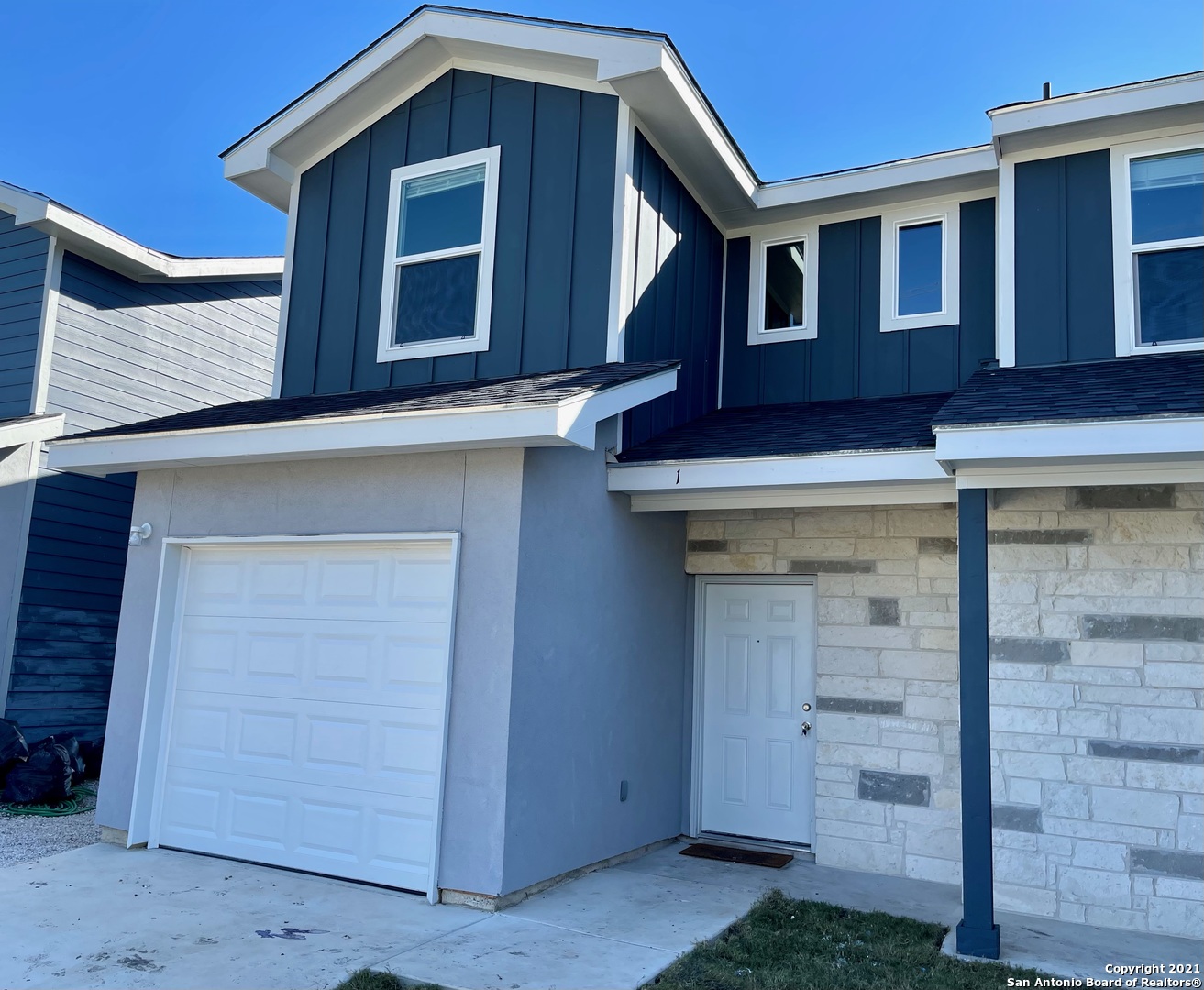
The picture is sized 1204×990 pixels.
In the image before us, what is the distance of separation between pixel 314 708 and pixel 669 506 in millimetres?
2818

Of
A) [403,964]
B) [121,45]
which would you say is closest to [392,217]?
[403,964]

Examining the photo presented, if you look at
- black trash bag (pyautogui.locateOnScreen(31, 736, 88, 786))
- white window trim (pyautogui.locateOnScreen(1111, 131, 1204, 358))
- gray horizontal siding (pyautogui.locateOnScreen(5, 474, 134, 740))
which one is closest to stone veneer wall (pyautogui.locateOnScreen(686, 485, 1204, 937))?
white window trim (pyautogui.locateOnScreen(1111, 131, 1204, 358))

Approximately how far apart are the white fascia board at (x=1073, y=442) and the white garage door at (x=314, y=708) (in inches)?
123

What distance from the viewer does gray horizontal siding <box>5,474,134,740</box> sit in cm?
960

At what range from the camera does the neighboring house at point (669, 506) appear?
5.77 metres

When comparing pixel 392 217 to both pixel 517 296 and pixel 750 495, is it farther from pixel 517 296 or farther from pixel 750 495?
pixel 750 495

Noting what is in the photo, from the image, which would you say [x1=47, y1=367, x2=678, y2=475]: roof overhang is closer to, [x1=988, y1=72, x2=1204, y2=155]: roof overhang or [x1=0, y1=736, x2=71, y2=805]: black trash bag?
[x1=0, y1=736, x2=71, y2=805]: black trash bag

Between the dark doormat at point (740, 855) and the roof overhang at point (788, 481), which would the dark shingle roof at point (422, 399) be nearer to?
the roof overhang at point (788, 481)

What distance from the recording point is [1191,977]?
485cm

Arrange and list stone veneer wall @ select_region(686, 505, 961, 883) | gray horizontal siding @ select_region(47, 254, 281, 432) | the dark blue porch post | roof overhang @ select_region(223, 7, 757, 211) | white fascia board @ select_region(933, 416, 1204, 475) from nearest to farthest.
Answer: white fascia board @ select_region(933, 416, 1204, 475), the dark blue porch post, stone veneer wall @ select_region(686, 505, 961, 883), roof overhang @ select_region(223, 7, 757, 211), gray horizontal siding @ select_region(47, 254, 281, 432)

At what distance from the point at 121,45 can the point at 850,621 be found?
17131mm

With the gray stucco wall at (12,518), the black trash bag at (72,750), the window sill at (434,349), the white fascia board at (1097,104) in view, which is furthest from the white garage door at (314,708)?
the white fascia board at (1097,104)

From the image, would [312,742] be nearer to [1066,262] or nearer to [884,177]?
[1066,262]

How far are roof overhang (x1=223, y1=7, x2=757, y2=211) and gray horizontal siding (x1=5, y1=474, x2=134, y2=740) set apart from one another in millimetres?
3878
